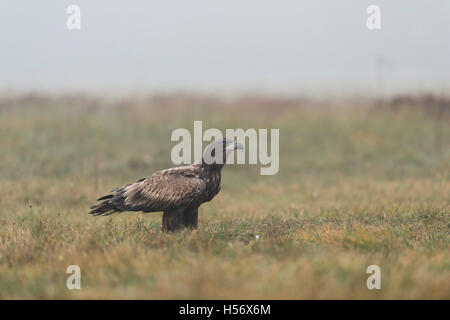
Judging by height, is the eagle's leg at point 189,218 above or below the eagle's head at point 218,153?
below

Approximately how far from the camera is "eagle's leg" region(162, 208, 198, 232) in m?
8.23

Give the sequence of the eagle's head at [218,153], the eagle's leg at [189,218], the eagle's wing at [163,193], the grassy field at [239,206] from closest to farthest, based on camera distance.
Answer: the grassy field at [239,206], the eagle's wing at [163,193], the eagle's head at [218,153], the eagle's leg at [189,218]

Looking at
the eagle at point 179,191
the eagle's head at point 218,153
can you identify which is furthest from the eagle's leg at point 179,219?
the eagle's head at point 218,153

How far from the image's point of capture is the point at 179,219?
8.25 metres

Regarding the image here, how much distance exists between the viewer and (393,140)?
19.1 m


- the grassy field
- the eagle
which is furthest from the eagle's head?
the grassy field

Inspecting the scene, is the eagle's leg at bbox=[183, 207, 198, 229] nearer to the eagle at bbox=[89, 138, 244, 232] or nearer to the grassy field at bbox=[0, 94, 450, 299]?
the eagle at bbox=[89, 138, 244, 232]

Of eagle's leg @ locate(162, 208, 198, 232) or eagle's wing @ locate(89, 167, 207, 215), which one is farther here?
eagle's leg @ locate(162, 208, 198, 232)

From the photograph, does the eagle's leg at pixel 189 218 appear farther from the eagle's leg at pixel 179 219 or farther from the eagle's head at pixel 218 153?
the eagle's head at pixel 218 153

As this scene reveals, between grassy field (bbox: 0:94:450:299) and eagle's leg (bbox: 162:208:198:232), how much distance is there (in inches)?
11.6

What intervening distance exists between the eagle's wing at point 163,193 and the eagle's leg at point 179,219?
0.67 feet

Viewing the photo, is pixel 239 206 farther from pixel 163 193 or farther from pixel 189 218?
pixel 163 193

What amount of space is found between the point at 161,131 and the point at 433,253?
14.2 m

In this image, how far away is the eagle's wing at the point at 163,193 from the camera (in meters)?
7.93
